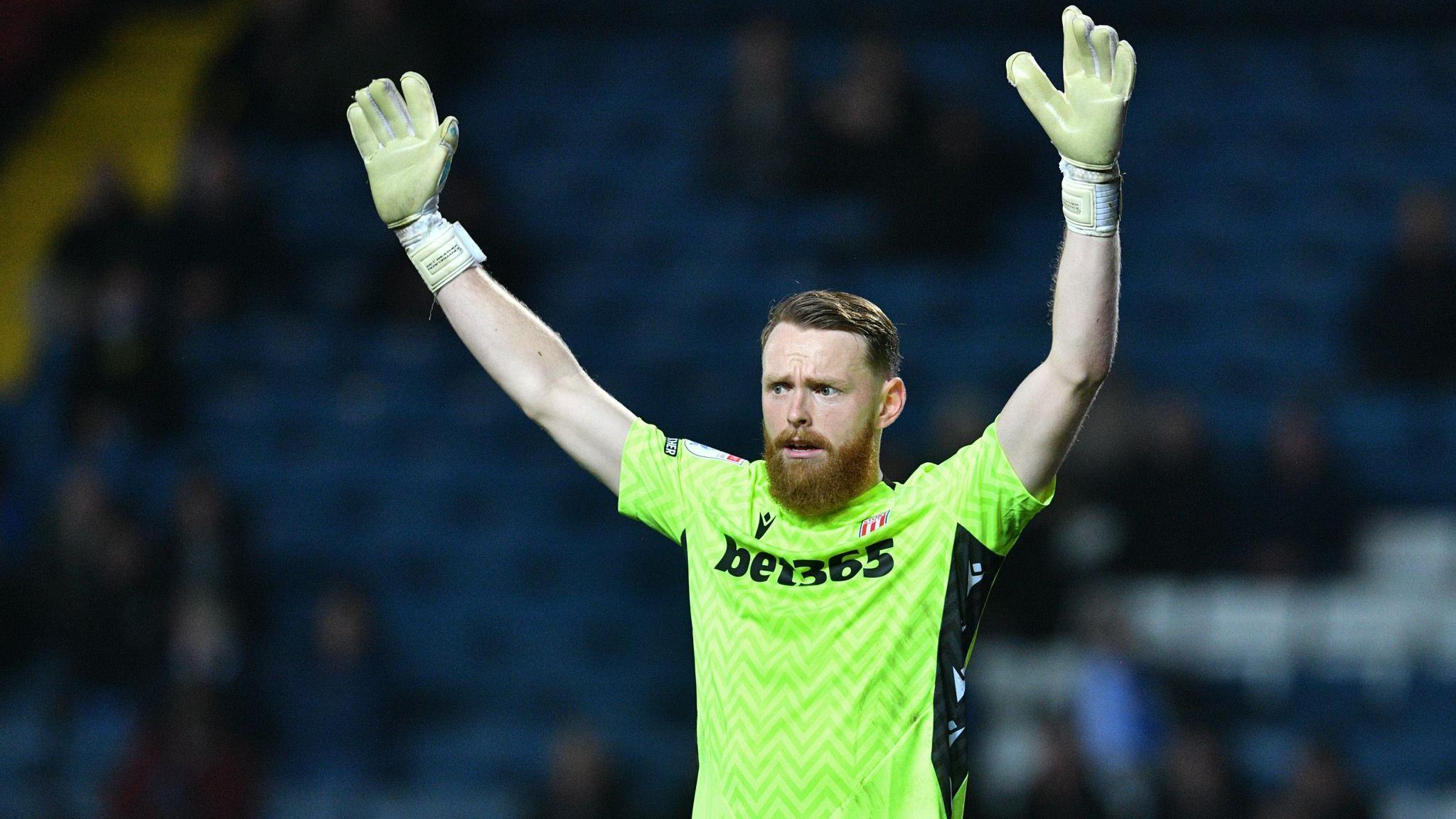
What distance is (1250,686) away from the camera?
9641mm

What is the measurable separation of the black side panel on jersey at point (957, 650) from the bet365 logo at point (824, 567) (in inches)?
6.2

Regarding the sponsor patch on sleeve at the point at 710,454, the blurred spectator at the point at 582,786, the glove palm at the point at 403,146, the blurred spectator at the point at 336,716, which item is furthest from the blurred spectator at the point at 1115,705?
the glove palm at the point at 403,146

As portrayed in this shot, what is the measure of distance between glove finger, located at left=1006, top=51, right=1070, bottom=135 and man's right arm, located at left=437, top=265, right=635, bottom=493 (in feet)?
4.13

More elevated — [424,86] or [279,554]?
[424,86]

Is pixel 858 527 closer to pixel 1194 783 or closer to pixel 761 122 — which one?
pixel 1194 783

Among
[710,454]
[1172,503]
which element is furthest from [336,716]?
[710,454]

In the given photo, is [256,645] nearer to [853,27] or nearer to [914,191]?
[914,191]

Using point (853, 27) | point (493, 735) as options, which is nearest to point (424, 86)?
point (493, 735)

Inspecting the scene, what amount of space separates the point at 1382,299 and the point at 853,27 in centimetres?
434

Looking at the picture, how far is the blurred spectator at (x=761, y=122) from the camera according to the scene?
11.6 metres

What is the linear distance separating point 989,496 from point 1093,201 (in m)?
0.68

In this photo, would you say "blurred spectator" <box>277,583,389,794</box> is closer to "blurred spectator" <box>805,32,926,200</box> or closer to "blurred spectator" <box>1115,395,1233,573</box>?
"blurred spectator" <box>1115,395,1233,573</box>

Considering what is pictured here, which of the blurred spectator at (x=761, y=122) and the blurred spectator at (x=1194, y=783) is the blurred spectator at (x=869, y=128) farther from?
the blurred spectator at (x=1194, y=783)

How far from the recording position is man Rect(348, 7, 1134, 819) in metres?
3.98
